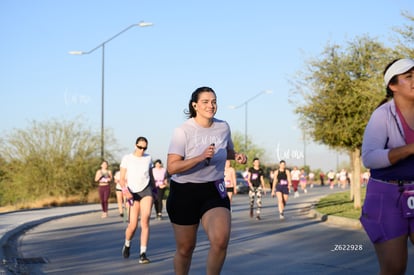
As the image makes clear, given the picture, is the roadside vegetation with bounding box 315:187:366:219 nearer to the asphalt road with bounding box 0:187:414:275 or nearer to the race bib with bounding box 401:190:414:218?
the asphalt road with bounding box 0:187:414:275

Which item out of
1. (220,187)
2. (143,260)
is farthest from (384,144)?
(143,260)

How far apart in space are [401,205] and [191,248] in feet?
7.35

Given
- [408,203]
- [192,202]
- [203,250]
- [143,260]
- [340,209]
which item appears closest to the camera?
[408,203]

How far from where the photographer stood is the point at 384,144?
4578mm

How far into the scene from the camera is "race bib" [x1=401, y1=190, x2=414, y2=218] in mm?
4477

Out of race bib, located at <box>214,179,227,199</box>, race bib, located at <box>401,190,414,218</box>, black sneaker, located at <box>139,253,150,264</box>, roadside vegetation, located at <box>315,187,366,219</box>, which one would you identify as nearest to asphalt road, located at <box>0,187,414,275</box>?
black sneaker, located at <box>139,253,150,264</box>

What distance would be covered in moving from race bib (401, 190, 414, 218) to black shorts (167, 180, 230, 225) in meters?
1.99

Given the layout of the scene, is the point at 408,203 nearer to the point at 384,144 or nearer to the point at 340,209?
the point at 384,144

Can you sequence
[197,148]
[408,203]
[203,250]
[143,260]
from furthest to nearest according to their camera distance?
[203,250]
[143,260]
[197,148]
[408,203]

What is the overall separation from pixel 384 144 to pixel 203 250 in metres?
8.03

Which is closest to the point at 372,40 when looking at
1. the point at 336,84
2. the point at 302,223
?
the point at 336,84

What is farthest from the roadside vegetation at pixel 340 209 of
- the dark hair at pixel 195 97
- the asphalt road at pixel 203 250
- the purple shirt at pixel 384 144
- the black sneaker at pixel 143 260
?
the purple shirt at pixel 384 144

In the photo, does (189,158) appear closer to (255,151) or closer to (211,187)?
(211,187)

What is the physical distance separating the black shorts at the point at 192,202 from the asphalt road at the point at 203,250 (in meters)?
3.35
